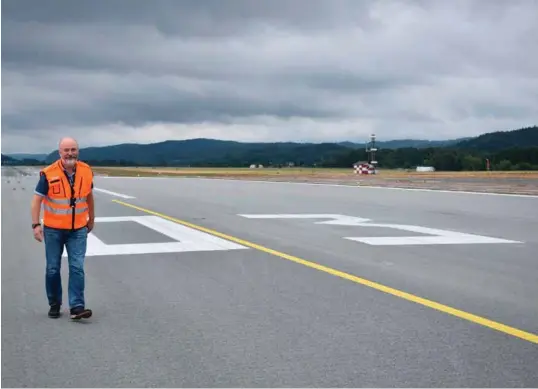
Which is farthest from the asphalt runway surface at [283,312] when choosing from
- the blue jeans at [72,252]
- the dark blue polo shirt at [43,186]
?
the dark blue polo shirt at [43,186]

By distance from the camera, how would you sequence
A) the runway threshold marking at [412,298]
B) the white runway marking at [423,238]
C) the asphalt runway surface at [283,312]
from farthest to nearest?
the white runway marking at [423,238] → the runway threshold marking at [412,298] → the asphalt runway surface at [283,312]

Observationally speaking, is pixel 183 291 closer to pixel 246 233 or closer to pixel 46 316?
pixel 46 316

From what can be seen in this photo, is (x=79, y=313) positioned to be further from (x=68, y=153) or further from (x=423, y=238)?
(x=423, y=238)

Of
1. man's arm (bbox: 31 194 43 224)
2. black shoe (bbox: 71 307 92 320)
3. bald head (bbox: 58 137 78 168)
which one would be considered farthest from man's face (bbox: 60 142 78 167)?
black shoe (bbox: 71 307 92 320)

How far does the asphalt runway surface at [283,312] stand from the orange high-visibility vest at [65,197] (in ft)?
3.00

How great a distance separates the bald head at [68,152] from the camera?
695 centimetres

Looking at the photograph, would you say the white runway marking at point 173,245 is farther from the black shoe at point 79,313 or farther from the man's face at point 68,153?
the man's face at point 68,153

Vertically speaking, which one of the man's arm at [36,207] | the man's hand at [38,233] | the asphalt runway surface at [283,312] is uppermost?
the man's arm at [36,207]

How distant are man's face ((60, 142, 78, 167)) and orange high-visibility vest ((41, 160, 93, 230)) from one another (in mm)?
142

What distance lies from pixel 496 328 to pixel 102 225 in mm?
12754

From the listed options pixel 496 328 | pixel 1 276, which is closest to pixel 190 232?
pixel 1 276

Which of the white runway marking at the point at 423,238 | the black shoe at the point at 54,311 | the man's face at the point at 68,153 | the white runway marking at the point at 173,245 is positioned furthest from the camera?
the white runway marking at the point at 423,238

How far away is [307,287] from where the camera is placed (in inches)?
345

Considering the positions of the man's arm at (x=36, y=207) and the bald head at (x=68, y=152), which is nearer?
the bald head at (x=68, y=152)
